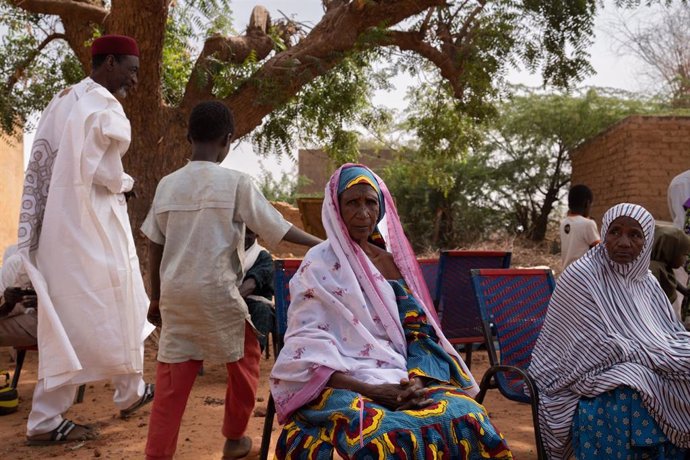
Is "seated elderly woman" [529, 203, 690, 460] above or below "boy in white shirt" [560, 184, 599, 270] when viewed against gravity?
below

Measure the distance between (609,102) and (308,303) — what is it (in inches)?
644

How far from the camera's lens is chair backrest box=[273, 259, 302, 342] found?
380 cm

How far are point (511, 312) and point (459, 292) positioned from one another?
176 centimetres

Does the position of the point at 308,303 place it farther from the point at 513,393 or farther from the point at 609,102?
the point at 609,102

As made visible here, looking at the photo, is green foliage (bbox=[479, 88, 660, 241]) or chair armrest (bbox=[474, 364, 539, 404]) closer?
chair armrest (bbox=[474, 364, 539, 404])

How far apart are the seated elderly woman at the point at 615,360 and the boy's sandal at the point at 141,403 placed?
8.63ft

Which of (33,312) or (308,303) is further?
(33,312)

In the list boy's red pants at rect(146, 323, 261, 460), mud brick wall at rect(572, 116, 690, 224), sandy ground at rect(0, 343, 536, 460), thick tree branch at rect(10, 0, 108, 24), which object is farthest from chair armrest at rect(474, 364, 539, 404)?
mud brick wall at rect(572, 116, 690, 224)

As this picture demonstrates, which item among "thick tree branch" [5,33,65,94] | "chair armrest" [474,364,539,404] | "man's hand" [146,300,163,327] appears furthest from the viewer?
"thick tree branch" [5,33,65,94]

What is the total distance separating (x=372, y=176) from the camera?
10.5 feet

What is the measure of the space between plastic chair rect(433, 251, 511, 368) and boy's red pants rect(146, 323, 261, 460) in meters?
2.33

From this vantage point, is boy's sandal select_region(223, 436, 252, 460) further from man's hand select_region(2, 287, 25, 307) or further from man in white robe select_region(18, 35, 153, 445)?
man's hand select_region(2, 287, 25, 307)

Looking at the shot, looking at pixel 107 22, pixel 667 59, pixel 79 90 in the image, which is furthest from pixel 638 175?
pixel 667 59

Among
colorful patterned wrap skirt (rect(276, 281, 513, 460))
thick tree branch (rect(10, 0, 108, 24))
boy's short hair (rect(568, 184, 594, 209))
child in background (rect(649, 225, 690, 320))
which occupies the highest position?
thick tree branch (rect(10, 0, 108, 24))
